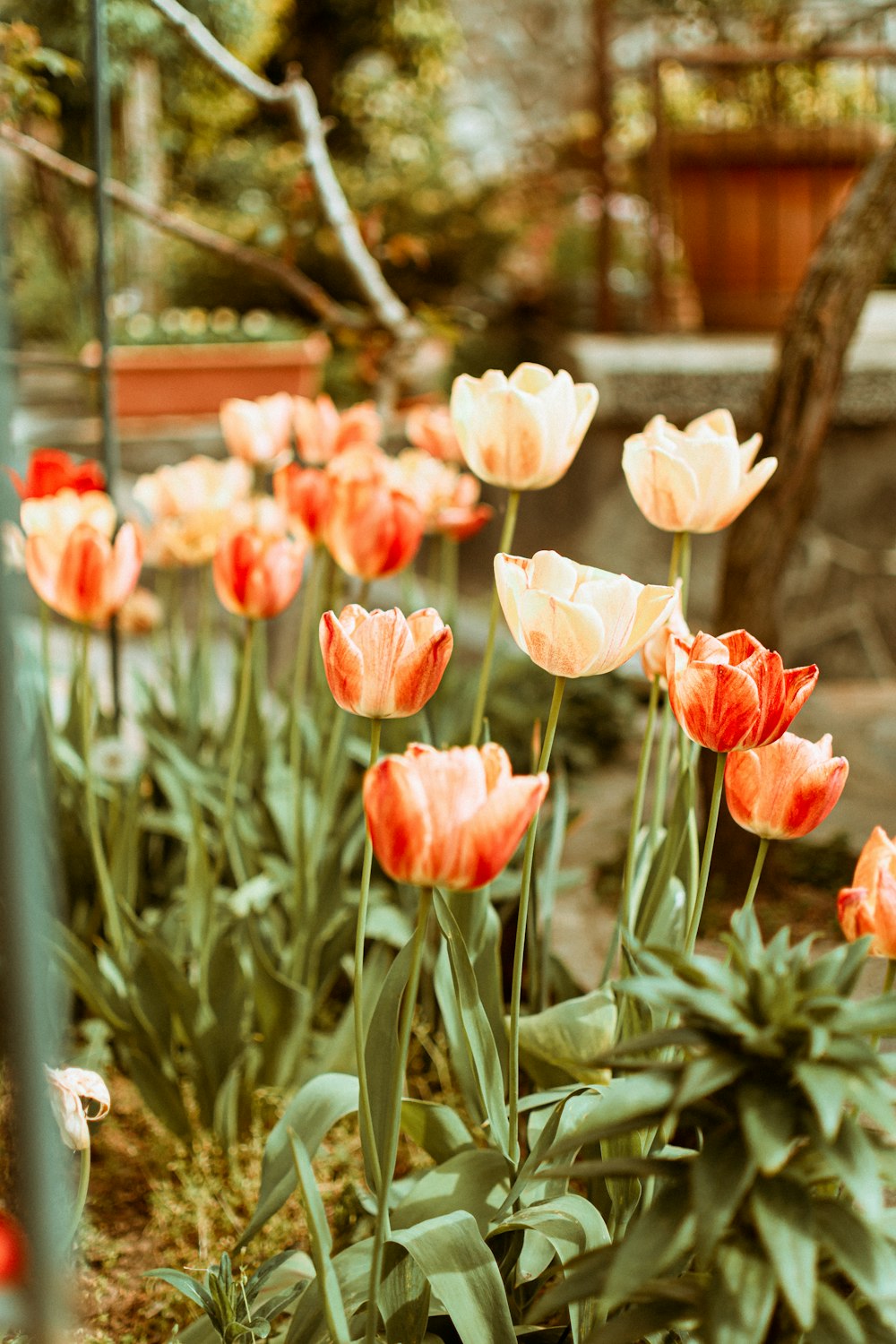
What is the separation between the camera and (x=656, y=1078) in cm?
64

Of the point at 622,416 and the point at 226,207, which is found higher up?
the point at 226,207

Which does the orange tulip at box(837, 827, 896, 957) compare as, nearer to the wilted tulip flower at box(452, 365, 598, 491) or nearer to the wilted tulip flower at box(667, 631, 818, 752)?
the wilted tulip flower at box(667, 631, 818, 752)

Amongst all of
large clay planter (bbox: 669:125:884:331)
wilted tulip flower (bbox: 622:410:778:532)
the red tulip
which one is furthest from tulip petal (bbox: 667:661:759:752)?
large clay planter (bbox: 669:125:884:331)

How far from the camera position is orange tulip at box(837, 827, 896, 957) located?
0.74 metres

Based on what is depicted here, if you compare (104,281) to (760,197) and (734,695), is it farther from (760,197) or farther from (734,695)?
(760,197)

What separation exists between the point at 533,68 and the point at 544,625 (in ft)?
24.6

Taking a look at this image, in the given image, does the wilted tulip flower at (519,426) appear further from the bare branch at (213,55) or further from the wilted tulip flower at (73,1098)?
the bare branch at (213,55)

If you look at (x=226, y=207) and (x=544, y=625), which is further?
(x=226, y=207)

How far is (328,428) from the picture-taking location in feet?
5.44

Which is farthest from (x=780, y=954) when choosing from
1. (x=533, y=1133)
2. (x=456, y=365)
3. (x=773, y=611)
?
(x=456, y=365)

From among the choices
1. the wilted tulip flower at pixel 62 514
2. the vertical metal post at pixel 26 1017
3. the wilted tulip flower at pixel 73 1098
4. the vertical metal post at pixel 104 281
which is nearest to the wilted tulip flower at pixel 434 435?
the vertical metal post at pixel 104 281

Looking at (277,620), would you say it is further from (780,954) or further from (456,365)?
(780,954)

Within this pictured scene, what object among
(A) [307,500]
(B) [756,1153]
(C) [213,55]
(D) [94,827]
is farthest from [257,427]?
(B) [756,1153]

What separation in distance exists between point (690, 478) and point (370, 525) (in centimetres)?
34
